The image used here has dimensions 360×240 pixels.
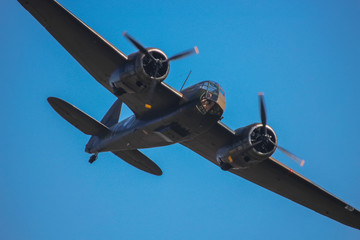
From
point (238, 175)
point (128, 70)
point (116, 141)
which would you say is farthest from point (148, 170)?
point (128, 70)

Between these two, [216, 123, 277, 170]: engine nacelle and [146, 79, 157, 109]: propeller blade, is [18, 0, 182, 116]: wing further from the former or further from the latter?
[216, 123, 277, 170]: engine nacelle

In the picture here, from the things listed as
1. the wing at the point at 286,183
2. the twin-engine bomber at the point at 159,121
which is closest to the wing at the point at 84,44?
the twin-engine bomber at the point at 159,121

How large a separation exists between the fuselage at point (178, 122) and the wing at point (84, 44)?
0.65m

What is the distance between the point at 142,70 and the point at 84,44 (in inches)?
138

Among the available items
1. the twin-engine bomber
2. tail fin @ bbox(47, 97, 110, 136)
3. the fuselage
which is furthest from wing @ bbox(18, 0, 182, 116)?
tail fin @ bbox(47, 97, 110, 136)

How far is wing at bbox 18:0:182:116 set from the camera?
16922 mm

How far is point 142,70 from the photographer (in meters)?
15.9

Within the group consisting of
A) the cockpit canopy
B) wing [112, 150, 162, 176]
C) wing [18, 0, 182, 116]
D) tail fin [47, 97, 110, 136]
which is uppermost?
the cockpit canopy

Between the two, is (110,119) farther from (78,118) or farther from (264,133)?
(264,133)

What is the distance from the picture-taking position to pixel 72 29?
17172mm

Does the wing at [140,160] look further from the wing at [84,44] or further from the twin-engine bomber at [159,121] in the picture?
the wing at [84,44]

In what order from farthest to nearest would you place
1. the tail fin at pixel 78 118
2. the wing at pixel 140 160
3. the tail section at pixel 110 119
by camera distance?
1. the tail section at pixel 110 119
2. the wing at pixel 140 160
3. the tail fin at pixel 78 118

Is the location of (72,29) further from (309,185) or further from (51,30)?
(309,185)

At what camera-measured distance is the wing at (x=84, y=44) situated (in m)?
16.9
